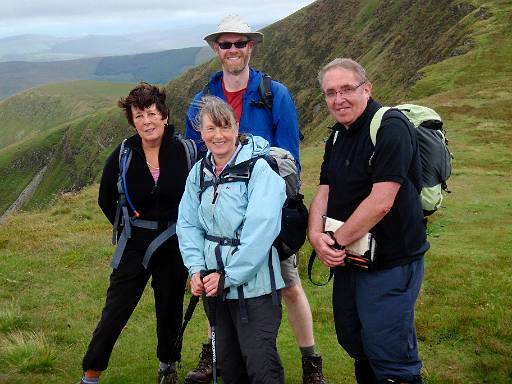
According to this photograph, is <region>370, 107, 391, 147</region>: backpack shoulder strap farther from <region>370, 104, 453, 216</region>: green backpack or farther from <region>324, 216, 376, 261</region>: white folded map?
<region>324, 216, 376, 261</region>: white folded map

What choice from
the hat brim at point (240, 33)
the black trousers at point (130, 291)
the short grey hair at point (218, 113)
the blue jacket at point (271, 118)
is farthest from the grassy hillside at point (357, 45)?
the short grey hair at point (218, 113)

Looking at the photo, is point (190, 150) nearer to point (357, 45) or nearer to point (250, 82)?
point (250, 82)

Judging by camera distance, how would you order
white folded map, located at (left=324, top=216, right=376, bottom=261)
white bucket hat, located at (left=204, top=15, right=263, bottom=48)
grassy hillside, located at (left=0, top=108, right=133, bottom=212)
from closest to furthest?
1. white folded map, located at (left=324, top=216, right=376, bottom=261)
2. white bucket hat, located at (left=204, top=15, right=263, bottom=48)
3. grassy hillside, located at (left=0, top=108, right=133, bottom=212)

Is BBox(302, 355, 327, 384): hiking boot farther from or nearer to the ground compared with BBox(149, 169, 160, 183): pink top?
nearer to the ground

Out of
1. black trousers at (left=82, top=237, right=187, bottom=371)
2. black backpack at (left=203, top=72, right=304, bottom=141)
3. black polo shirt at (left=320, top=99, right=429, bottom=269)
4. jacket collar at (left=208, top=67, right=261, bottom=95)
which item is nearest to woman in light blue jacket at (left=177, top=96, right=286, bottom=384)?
black polo shirt at (left=320, top=99, right=429, bottom=269)

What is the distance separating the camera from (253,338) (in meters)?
5.26

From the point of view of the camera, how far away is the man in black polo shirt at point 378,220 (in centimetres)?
488

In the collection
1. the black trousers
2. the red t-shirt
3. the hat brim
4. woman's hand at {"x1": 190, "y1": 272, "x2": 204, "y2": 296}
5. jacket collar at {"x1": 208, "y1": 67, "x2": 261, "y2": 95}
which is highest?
the hat brim

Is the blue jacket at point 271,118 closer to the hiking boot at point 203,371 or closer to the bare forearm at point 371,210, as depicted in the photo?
the bare forearm at point 371,210

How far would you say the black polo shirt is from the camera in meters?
4.79

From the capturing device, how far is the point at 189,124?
684 cm

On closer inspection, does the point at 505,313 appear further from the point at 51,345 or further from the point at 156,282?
the point at 51,345

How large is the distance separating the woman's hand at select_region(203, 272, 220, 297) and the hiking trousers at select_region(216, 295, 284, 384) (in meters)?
0.21

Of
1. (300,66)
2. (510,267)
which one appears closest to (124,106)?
(510,267)
